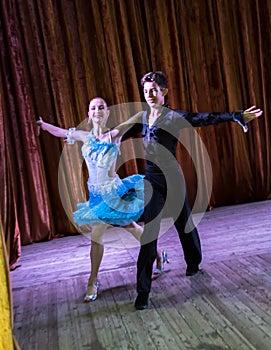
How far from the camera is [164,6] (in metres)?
5.15

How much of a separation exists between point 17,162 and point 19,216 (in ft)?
1.94

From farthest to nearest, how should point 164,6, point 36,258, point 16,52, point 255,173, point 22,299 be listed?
point 255,173 → point 164,6 → point 16,52 → point 36,258 → point 22,299

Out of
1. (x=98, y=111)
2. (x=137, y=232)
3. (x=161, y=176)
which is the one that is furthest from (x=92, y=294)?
(x=98, y=111)

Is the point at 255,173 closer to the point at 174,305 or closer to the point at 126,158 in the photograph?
the point at 126,158

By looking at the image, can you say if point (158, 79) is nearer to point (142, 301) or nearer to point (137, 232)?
point (137, 232)

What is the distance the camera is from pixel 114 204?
3115 millimetres

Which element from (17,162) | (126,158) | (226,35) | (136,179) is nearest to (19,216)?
(17,162)

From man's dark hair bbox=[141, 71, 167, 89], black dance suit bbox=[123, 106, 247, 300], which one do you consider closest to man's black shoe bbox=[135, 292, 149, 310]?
black dance suit bbox=[123, 106, 247, 300]

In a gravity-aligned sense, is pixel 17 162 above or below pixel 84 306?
above

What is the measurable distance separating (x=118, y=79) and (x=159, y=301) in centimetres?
293

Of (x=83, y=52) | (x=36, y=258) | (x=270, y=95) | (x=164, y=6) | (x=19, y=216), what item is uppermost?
(x=164, y=6)

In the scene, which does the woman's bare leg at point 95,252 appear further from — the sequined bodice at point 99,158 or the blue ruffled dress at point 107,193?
the sequined bodice at point 99,158

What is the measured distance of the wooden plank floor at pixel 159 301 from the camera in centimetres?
231

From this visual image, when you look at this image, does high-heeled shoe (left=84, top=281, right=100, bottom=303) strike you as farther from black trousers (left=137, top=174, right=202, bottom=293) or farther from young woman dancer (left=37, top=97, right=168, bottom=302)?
black trousers (left=137, top=174, right=202, bottom=293)
